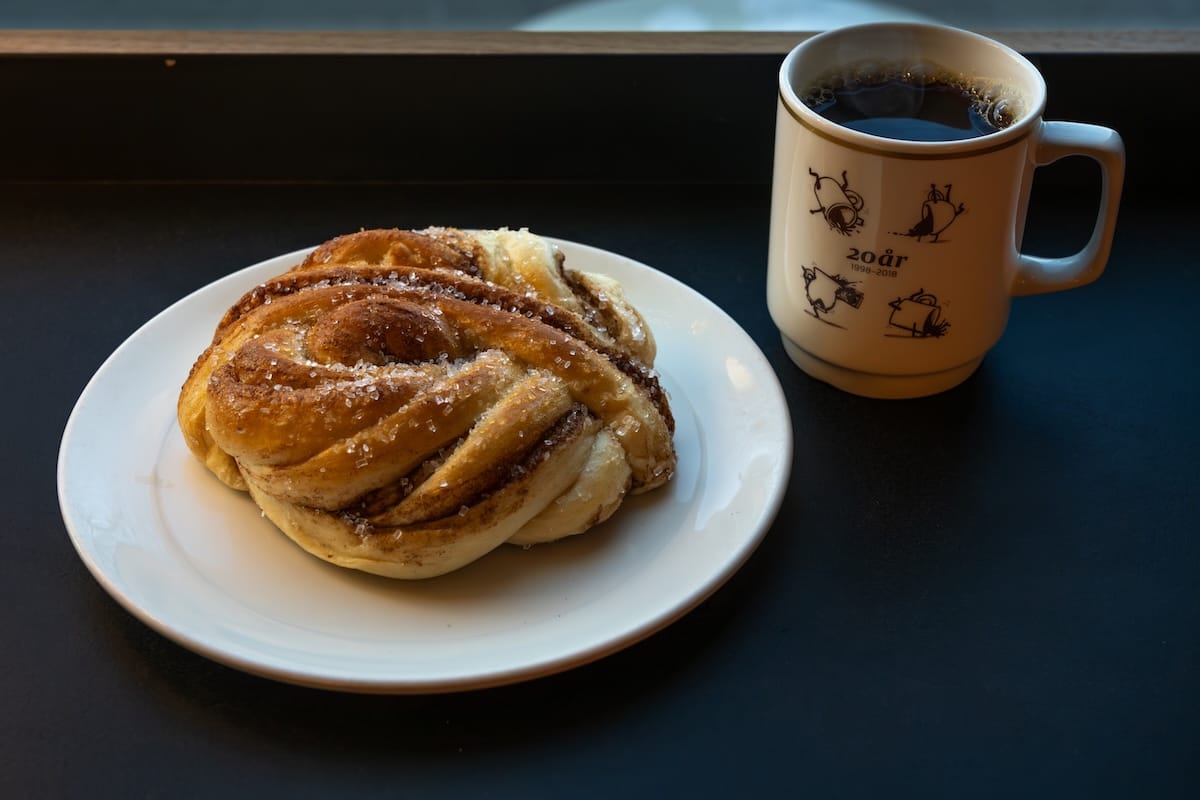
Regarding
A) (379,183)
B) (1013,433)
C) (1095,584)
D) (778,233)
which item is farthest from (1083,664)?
(379,183)

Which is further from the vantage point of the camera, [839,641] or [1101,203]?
[1101,203]

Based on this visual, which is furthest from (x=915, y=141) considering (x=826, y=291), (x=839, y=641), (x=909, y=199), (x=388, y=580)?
(x=388, y=580)

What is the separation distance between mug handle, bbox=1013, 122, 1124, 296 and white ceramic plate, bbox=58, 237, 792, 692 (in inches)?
9.8

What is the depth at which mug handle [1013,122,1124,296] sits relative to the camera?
93 cm

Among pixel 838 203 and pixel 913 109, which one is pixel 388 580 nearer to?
pixel 838 203

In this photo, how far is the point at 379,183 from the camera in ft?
4.40

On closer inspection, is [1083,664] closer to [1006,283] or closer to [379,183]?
[1006,283]

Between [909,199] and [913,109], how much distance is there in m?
0.12

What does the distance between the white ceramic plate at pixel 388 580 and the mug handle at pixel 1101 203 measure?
0.82 feet

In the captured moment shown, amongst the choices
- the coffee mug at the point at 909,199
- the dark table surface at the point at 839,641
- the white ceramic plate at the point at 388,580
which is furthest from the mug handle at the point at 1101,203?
the white ceramic plate at the point at 388,580

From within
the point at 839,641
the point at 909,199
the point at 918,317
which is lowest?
the point at 839,641

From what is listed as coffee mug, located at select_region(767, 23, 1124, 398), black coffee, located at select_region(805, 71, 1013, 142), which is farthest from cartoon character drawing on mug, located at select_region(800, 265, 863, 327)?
black coffee, located at select_region(805, 71, 1013, 142)

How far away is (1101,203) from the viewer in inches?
39.0

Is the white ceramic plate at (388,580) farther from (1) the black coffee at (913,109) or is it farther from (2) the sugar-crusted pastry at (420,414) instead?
(1) the black coffee at (913,109)
